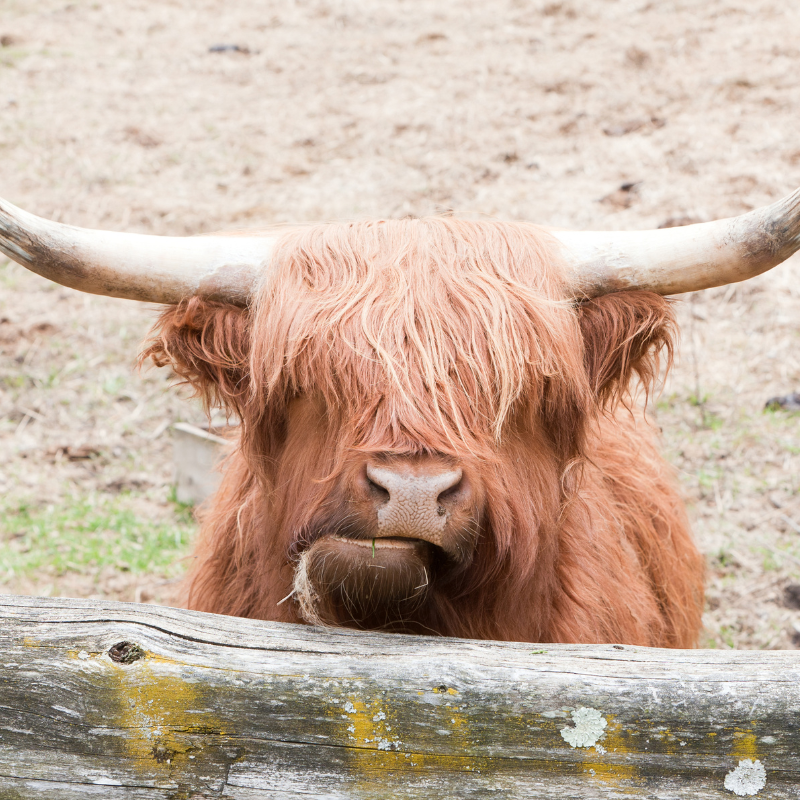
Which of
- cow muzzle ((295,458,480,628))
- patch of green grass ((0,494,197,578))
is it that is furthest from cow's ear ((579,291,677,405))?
patch of green grass ((0,494,197,578))

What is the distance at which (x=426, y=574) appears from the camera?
6.45 ft

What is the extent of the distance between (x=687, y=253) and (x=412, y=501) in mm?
970

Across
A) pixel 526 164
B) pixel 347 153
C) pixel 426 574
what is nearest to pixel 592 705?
pixel 426 574

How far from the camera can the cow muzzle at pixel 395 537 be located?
71.8 inches

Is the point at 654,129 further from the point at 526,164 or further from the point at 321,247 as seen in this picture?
the point at 321,247

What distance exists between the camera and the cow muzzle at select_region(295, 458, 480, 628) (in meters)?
1.82

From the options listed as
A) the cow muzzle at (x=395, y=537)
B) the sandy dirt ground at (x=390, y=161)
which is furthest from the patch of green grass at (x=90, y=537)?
the cow muzzle at (x=395, y=537)

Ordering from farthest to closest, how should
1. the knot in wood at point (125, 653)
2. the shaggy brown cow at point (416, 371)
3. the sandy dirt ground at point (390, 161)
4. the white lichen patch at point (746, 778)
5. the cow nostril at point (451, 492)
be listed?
1. the sandy dirt ground at point (390, 161)
2. the shaggy brown cow at point (416, 371)
3. the cow nostril at point (451, 492)
4. the knot in wood at point (125, 653)
5. the white lichen patch at point (746, 778)

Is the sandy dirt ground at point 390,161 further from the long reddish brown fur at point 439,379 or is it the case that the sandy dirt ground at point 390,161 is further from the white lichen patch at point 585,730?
the white lichen patch at point 585,730

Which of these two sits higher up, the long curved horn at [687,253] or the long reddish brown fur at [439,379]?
the long curved horn at [687,253]

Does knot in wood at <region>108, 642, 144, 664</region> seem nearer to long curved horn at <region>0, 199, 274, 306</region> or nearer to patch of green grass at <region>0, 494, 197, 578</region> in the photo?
long curved horn at <region>0, 199, 274, 306</region>

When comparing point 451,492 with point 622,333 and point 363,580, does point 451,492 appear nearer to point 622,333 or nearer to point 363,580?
point 363,580

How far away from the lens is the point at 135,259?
2229 mm

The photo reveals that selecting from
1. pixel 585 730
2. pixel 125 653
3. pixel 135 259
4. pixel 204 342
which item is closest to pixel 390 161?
pixel 204 342
